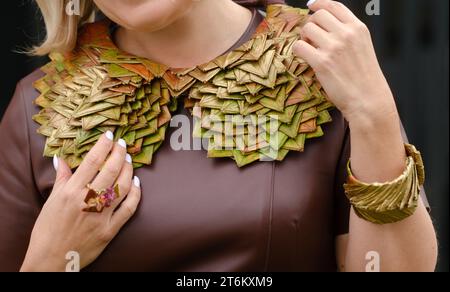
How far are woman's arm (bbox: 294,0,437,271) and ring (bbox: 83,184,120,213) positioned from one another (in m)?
0.46

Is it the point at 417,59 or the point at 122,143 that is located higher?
the point at 122,143

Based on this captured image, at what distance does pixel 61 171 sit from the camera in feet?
6.59

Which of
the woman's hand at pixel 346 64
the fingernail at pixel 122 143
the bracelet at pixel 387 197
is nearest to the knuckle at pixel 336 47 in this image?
the woman's hand at pixel 346 64

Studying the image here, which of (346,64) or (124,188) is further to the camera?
(124,188)

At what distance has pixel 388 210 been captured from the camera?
5.96ft

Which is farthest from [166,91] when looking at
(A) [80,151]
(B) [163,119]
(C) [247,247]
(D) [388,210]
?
(D) [388,210]

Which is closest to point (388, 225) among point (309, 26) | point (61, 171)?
point (309, 26)

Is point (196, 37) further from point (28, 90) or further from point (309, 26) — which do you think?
point (28, 90)

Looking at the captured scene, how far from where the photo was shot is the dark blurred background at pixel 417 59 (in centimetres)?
386

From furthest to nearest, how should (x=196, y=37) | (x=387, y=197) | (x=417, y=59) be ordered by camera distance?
1. (x=417, y=59)
2. (x=196, y=37)
3. (x=387, y=197)

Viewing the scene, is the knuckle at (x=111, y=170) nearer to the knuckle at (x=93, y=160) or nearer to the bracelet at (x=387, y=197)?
the knuckle at (x=93, y=160)

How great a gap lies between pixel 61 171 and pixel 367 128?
0.63 m

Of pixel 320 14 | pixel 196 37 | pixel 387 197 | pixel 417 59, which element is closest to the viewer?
pixel 387 197

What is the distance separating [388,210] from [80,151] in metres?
0.64
